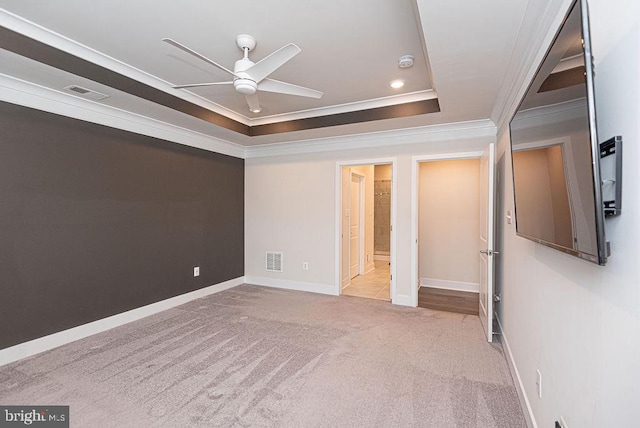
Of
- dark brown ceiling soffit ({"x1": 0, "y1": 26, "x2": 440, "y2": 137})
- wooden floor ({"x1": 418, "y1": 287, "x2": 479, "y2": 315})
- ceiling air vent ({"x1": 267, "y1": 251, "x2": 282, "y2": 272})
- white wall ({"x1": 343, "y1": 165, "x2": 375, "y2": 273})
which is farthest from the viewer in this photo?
white wall ({"x1": 343, "y1": 165, "x2": 375, "y2": 273})

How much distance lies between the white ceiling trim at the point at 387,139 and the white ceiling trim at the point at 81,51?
1.68 meters

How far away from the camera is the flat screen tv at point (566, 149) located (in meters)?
0.94

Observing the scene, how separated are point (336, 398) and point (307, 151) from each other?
144 inches

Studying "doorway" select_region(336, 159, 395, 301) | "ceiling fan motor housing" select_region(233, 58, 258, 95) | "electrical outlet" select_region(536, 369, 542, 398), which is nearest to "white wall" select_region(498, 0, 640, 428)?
"electrical outlet" select_region(536, 369, 542, 398)

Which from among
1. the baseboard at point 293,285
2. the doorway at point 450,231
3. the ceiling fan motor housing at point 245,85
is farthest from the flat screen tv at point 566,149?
the baseboard at point 293,285

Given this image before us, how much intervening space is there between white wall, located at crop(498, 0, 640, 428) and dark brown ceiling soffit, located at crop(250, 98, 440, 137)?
7.91 ft

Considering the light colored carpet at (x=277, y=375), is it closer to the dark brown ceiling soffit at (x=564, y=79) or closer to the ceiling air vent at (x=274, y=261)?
the ceiling air vent at (x=274, y=261)

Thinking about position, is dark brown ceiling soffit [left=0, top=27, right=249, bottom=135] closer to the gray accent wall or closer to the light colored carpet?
the gray accent wall

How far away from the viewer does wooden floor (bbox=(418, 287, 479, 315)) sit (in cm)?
416

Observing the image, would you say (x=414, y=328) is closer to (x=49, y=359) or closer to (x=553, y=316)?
(x=553, y=316)


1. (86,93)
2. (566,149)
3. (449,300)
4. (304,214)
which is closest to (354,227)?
(304,214)

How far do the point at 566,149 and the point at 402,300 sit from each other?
11.5ft

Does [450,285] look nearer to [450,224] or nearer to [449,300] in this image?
[449,300]

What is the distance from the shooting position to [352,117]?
4.00 metres
